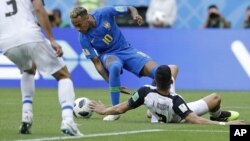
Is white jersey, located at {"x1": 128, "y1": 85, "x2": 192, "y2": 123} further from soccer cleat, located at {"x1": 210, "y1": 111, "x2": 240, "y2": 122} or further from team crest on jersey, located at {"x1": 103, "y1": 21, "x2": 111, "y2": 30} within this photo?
team crest on jersey, located at {"x1": 103, "y1": 21, "x2": 111, "y2": 30}

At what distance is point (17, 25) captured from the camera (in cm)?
1162

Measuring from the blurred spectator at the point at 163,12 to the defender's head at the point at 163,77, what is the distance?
44.5 ft

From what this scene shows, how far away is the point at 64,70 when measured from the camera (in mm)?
11578

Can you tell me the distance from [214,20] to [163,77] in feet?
45.8

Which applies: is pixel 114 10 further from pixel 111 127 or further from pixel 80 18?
pixel 111 127

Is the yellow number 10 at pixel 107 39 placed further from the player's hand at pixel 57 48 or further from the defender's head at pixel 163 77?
the player's hand at pixel 57 48

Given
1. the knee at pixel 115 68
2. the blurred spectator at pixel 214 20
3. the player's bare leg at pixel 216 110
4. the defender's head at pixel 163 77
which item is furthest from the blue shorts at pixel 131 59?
the blurred spectator at pixel 214 20

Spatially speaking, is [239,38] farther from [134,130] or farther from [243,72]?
[134,130]

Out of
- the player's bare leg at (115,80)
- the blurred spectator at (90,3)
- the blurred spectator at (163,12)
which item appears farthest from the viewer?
the blurred spectator at (90,3)

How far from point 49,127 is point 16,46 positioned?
1.76 m

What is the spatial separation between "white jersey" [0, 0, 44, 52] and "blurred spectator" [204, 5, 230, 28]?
1503cm

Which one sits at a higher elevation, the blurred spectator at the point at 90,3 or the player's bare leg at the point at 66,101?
the blurred spectator at the point at 90,3

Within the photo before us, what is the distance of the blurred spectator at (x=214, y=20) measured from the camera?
86.4 feet

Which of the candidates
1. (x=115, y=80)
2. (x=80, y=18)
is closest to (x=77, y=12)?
(x=80, y=18)
